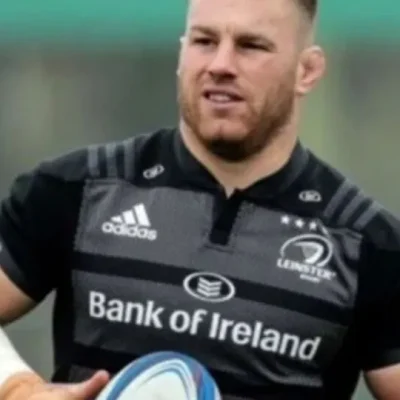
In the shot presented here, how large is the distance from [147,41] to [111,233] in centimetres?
372

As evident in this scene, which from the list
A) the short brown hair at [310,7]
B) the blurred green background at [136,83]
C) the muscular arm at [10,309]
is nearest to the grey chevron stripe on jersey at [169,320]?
the muscular arm at [10,309]

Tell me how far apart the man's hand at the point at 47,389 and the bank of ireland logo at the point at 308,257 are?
37cm

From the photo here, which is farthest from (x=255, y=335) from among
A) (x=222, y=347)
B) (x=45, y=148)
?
(x=45, y=148)

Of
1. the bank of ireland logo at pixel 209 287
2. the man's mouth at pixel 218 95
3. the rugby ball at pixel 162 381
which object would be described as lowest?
the rugby ball at pixel 162 381

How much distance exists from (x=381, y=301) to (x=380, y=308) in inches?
0.5

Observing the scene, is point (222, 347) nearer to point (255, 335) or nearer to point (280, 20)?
point (255, 335)

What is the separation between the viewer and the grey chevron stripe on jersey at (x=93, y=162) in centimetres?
367

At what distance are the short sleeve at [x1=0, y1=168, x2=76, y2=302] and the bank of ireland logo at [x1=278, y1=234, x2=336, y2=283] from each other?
35 cm

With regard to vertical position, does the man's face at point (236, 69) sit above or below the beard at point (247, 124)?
above

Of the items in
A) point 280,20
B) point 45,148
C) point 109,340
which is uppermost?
point 280,20

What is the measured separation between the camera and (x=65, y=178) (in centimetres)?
366

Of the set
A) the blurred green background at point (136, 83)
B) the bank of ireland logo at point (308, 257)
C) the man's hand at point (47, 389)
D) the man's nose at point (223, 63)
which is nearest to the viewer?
the man's hand at point (47, 389)

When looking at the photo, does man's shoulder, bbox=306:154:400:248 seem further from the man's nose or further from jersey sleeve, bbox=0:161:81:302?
jersey sleeve, bbox=0:161:81:302

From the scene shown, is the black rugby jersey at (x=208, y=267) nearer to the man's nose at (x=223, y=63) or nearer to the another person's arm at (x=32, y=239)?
the another person's arm at (x=32, y=239)
